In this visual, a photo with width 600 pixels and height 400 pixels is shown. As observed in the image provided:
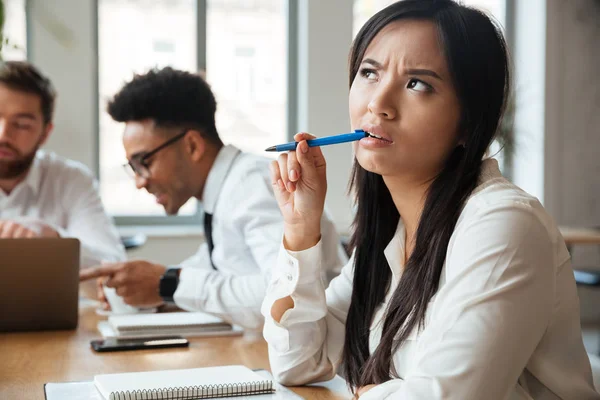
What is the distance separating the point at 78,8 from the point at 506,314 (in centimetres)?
411

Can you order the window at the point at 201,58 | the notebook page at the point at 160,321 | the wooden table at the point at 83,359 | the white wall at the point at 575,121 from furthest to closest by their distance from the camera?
the white wall at the point at 575,121, the window at the point at 201,58, the notebook page at the point at 160,321, the wooden table at the point at 83,359

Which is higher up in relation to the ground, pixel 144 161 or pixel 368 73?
pixel 368 73

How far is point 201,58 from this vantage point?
16.4 feet

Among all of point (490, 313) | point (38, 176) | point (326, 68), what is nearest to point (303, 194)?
point (490, 313)

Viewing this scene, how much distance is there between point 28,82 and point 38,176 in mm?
400

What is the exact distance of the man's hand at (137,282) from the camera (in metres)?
1.94

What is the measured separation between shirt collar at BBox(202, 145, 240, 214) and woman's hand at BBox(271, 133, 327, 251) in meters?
0.86

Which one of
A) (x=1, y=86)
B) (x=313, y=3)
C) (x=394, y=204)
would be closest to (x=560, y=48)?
(x=313, y=3)

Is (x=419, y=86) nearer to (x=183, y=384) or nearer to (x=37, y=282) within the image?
(x=183, y=384)

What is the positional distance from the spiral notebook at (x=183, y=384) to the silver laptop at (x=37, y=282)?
59cm

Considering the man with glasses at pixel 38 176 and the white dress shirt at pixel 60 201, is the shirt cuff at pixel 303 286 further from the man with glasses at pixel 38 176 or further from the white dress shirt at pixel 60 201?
the white dress shirt at pixel 60 201

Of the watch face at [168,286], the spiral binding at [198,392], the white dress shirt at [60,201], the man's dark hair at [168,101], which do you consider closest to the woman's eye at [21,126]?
the white dress shirt at [60,201]

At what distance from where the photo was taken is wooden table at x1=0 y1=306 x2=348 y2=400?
4.23 ft

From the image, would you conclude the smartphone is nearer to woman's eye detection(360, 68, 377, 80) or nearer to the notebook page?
the notebook page
